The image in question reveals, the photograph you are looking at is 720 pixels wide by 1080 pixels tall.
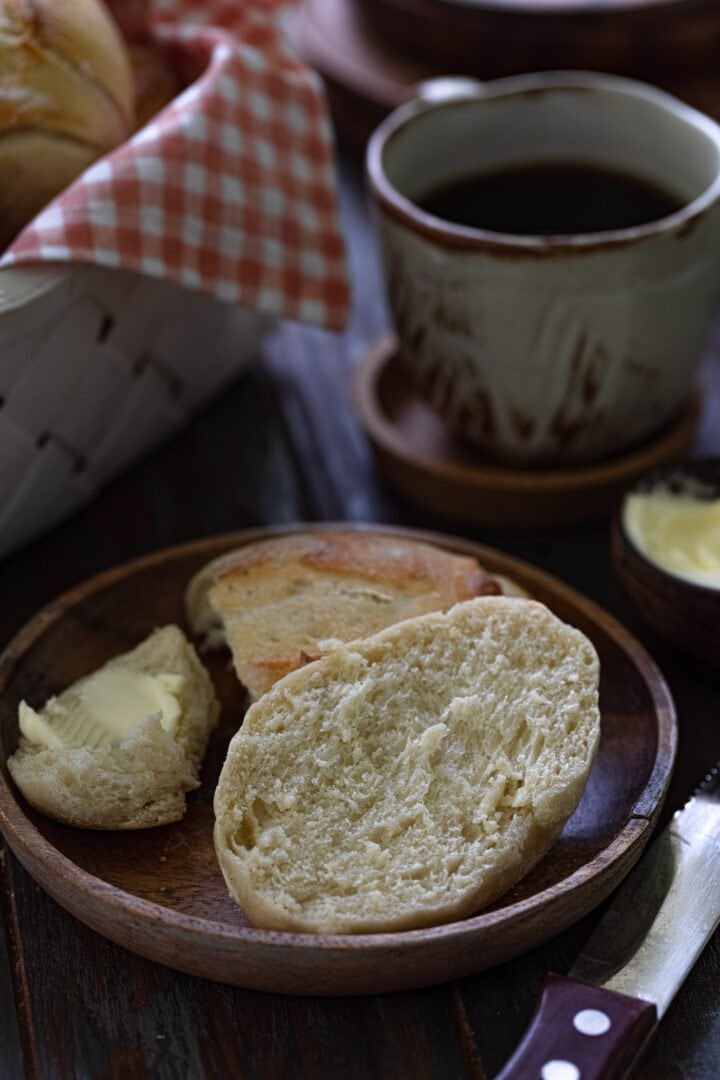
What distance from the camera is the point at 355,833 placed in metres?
0.92

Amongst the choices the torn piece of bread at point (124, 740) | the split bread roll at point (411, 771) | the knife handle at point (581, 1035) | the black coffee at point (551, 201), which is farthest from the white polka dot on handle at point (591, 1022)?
the black coffee at point (551, 201)

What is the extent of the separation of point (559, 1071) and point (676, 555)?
0.50 m

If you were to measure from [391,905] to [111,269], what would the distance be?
0.64 meters

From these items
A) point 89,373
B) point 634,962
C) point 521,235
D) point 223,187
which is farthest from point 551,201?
point 634,962

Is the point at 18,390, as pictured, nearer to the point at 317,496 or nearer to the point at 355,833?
the point at 317,496

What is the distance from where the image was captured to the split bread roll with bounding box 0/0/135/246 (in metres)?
1.20

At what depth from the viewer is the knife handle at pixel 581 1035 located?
2.57 ft

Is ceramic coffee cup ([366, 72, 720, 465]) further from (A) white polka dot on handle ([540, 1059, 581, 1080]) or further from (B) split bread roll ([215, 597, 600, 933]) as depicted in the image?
(A) white polka dot on handle ([540, 1059, 581, 1080])

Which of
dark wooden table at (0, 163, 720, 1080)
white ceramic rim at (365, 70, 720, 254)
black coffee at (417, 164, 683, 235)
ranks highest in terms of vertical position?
white ceramic rim at (365, 70, 720, 254)

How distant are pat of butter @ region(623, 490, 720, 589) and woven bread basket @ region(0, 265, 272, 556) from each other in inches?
19.0

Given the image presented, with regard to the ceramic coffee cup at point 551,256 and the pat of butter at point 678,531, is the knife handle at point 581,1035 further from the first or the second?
the ceramic coffee cup at point 551,256

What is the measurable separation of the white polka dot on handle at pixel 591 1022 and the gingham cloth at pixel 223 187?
716 mm

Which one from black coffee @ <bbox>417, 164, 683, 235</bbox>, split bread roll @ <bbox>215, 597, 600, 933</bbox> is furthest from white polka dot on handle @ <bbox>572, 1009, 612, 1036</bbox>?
black coffee @ <bbox>417, 164, 683, 235</bbox>

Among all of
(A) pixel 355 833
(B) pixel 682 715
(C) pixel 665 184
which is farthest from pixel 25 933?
(C) pixel 665 184
